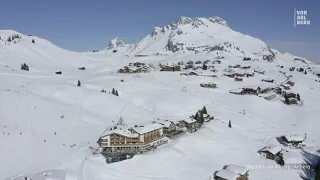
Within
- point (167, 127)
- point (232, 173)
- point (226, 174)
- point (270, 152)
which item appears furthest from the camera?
point (167, 127)

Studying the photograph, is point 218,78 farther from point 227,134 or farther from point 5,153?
point 5,153

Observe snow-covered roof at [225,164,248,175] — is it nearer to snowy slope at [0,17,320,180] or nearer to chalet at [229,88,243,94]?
snowy slope at [0,17,320,180]

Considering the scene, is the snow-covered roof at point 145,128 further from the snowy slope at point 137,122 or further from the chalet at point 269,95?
the chalet at point 269,95

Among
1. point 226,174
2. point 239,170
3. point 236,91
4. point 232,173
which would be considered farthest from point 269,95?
point 226,174

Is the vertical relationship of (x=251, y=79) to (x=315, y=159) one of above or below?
above

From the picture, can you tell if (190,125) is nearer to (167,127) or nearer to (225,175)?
(167,127)

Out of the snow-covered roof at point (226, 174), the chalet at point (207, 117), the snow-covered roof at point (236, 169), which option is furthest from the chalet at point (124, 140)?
the chalet at point (207, 117)

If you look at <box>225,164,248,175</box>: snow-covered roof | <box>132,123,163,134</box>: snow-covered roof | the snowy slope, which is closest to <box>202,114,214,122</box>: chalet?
the snowy slope

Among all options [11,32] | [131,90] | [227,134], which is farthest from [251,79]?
[11,32]
